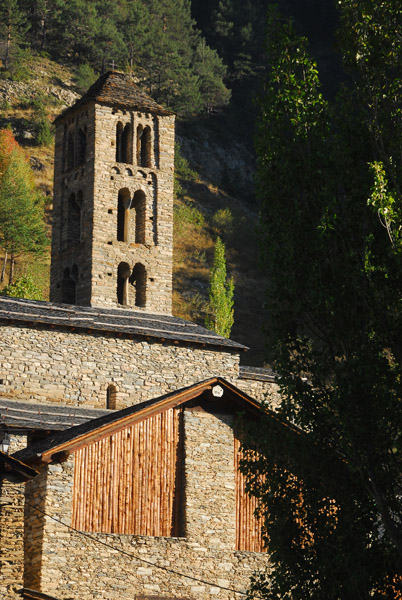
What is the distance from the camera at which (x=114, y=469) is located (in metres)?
20.4

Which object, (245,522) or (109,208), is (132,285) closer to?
(109,208)

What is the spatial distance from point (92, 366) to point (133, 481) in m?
8.24

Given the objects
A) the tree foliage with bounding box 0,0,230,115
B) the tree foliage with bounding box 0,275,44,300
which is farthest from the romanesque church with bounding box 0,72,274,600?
the tree foliage with bounding box 0,0,230,115

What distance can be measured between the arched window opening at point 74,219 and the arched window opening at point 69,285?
42.4 inches

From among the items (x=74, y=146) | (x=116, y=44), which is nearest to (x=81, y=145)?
(x=74, y=146)

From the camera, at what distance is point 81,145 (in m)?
35.5

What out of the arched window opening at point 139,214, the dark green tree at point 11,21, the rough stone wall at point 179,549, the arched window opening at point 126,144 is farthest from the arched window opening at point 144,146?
the dark green tree at point 11,21

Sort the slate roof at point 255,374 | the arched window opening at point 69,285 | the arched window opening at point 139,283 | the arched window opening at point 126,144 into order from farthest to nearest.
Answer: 1. the arched window opening at point 126,144
2. the arched window opening at point 69,285
3. the arched window opening at point 139,283
4. the slate roof at point 255,374

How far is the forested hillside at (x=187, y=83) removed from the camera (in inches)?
2660

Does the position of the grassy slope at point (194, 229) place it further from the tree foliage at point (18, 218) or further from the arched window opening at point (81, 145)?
the arched window opening at point (81, 145)

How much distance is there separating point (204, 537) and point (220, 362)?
10.2m

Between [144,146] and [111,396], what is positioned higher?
[144,146]

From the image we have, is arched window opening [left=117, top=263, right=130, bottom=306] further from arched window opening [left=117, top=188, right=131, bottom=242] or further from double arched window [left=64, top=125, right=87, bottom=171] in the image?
double arched window [left=64, top=125, right=87, bottom=171]

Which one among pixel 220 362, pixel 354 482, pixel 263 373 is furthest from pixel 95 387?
pixel 354 482
